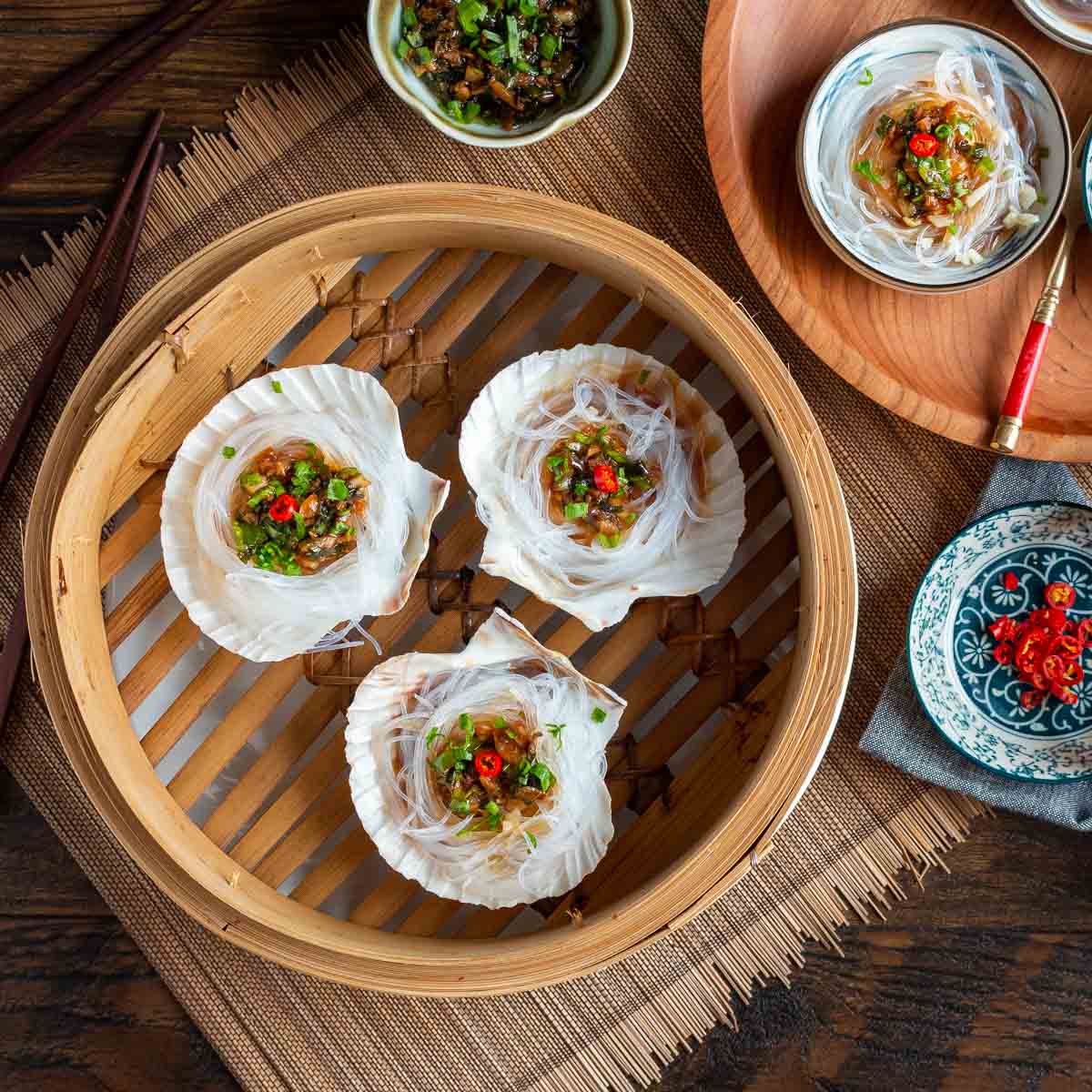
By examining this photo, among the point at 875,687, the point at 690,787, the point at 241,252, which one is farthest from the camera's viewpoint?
the point at 875,687

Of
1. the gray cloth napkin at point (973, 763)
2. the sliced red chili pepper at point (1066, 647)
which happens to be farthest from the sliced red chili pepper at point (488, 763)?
the sliced red chili pepper at point (1066, 647)

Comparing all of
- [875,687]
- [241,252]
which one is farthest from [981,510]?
[241,252]

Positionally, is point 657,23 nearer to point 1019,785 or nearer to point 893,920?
point 1019,785

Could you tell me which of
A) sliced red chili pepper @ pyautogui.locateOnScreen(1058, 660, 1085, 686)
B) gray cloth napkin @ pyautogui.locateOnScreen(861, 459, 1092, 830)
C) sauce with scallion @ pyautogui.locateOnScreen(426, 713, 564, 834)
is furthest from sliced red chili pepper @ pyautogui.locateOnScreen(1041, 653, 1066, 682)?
sauce with scallion @ pyautogui.locateOnScreen(426, 713, 564, 834)

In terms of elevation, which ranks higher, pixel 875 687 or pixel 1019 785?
pixel 875 687

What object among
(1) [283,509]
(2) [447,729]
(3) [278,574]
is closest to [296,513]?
(1) [283,509]

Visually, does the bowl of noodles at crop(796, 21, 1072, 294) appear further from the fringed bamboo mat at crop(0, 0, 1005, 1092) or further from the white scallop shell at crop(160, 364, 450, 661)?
the white scallop shell at crop(160, 364, 450, 661)
